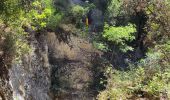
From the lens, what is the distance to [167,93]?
10.9 m

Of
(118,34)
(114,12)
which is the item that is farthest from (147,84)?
(114,12)

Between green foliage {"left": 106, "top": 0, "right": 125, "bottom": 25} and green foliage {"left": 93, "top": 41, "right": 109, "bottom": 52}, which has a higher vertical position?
green foliage {"left": 106, "top": 0, "right": 125, "bottom": 25}

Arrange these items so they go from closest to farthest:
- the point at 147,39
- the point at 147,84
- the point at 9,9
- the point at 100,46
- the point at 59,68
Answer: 1. the point at 9,9
2. the point at 147,84
3. the point at 147,39
4. the point at 59,68
5. the point at 100,46

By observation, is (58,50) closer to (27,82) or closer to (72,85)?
(72,85)

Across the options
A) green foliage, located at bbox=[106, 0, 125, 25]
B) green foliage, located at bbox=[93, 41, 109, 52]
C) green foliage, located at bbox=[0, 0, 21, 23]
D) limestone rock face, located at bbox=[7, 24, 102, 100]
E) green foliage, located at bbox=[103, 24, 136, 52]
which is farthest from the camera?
green foliage, located at bbox=[106, 0, 125, 25]

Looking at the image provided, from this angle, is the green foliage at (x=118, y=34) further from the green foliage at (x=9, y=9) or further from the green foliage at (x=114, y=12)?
the green foliage at (x=9, y=9)

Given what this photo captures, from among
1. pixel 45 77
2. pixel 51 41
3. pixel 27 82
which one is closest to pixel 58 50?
pixel 51 41

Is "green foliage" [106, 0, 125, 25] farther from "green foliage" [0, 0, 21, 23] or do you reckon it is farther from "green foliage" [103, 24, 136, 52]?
"green foliage" [0, 0, 21, 23]

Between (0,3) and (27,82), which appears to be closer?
(0,3)

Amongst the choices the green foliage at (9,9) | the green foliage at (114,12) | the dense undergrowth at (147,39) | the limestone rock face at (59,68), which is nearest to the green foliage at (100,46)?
the limestone rock face at (59,68)

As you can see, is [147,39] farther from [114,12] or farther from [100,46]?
[114,12]

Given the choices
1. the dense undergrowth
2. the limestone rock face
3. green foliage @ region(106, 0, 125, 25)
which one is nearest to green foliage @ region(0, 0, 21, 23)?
the dense undergrowth

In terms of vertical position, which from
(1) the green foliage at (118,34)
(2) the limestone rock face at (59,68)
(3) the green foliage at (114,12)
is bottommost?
(2) the limestone rock face at (59,68)

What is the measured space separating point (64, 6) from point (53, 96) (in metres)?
6.19
